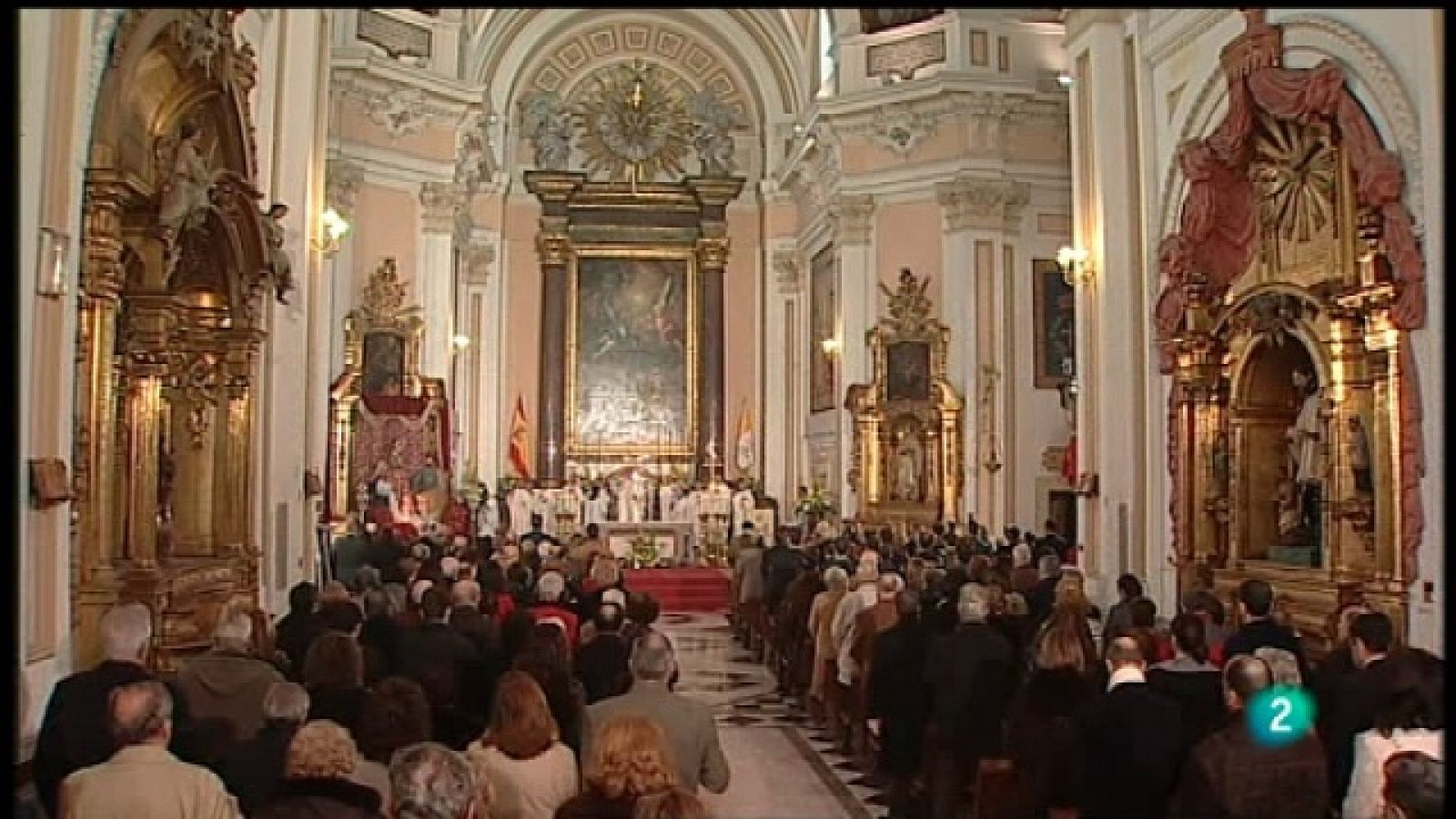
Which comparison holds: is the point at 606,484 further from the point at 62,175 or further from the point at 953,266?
the point at 62,175

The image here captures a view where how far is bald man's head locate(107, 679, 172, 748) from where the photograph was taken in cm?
407

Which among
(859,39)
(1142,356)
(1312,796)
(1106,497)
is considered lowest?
(1312,796)

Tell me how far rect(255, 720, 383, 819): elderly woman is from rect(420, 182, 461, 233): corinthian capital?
1793 centimetres

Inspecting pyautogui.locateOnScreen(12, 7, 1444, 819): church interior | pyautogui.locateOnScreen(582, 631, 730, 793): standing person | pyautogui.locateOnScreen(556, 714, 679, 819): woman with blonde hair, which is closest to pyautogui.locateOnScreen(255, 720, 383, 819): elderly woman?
pyautogui.locateOnScreen(12, 7, 1444, 819): church interior

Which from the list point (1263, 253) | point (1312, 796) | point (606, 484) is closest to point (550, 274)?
point (606, 484)

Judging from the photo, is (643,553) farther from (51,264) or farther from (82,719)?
(82,719)

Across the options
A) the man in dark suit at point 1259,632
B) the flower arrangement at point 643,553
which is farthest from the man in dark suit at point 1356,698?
the flower arrangement at point 643,553

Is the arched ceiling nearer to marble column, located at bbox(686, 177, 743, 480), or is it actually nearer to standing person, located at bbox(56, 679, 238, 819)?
marble column, located at bbox(686, 177, 743, 480)

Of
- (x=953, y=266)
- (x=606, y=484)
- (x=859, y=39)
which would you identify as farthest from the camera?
(x=606, y=484)

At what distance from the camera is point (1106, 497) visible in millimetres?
12773

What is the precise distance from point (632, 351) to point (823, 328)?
5.06 metres

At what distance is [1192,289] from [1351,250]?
6.37 ft

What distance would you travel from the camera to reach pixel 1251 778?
182 inches

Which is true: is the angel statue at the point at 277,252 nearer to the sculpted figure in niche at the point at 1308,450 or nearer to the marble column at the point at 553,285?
the sculpted figure in niche at the point at 1308,450
